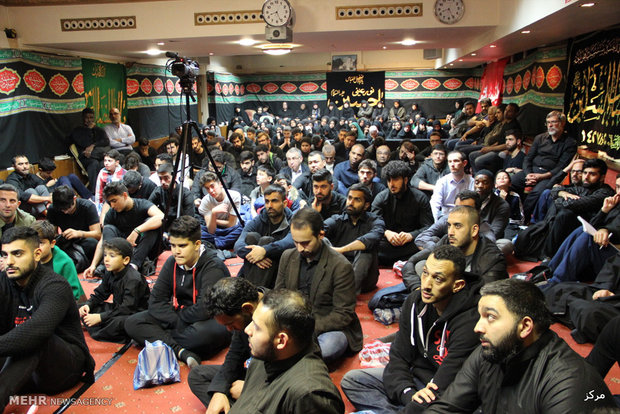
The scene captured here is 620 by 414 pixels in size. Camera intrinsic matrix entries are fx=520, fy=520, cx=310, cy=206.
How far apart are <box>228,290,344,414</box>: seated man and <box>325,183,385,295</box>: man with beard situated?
2.13 meters

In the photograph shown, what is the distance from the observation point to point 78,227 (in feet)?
15.1

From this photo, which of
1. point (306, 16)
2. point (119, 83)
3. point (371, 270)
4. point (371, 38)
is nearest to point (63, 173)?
point (119, 83)

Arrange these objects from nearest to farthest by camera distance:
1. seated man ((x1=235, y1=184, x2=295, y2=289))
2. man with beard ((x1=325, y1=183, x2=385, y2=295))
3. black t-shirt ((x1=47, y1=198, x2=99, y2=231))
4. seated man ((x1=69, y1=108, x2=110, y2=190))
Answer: seated man ((x1=235, y1=184, x2=295, y2=289)), man with beard ((x1=325, y1=183, x2=385, y2=295)), black t-shirt ((x1=47, y1=198, x2=99, y2=231)), seated man ((x1=69, y1=108, x2=110, y2=190))

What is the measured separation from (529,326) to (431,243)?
2272mm

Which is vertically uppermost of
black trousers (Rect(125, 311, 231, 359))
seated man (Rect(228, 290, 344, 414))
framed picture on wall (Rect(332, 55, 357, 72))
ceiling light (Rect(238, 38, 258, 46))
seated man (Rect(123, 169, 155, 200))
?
framed picture on wall (Rect(332, 55, 357, 72))

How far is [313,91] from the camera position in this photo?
56.2ft

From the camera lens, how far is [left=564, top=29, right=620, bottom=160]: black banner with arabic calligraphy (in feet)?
17.5

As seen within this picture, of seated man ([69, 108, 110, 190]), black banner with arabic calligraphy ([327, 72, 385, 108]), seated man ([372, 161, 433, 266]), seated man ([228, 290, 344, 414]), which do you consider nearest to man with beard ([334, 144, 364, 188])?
seated man ([372, 161, 433, 266])

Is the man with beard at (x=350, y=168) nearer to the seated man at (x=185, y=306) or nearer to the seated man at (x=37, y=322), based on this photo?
the seated man at (x=185, y=306)

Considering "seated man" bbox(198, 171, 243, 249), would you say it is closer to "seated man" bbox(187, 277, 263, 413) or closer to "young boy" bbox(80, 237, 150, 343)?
"young boy" bbox(80, 237, 150, 343)

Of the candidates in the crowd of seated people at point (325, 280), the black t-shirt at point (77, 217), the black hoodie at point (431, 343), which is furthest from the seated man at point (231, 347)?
the black t-shirt at point (77, 217)

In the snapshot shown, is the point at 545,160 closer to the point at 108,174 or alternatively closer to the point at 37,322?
the point at 108,174

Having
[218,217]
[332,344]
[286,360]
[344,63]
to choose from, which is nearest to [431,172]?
[218,217]

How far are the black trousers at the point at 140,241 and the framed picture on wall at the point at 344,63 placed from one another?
1263 centimetres
